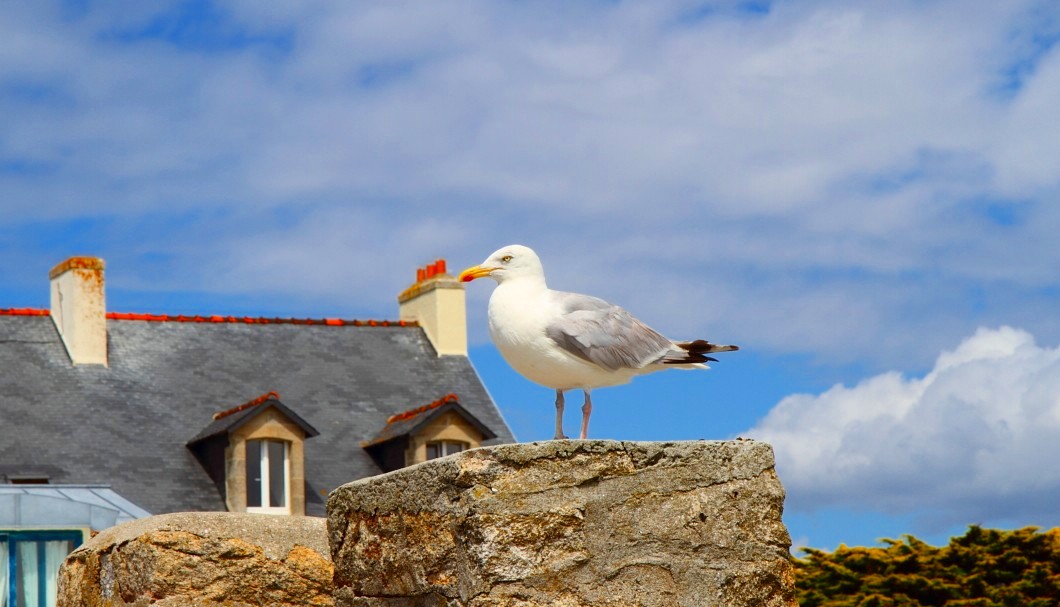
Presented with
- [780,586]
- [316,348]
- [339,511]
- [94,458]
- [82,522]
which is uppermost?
[316,348]

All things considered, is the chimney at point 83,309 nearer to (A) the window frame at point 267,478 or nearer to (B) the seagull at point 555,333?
(A) the window frame at point 267,478

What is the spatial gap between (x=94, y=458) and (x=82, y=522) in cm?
439

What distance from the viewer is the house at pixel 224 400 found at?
2531cm

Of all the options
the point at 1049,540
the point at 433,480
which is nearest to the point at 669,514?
the point at 433,480

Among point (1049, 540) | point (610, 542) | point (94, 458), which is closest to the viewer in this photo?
point (610, 542)

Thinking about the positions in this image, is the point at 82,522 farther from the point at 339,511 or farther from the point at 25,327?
the point at 339,511

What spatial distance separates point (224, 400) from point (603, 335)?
2211 cm

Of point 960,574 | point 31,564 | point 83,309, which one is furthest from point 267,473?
point 960,574

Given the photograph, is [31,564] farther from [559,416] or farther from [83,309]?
[559,416]

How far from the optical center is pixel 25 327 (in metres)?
28.2

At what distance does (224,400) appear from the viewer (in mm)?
27641

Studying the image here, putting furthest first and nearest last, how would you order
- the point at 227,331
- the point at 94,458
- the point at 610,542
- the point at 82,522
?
the point at 227,331 → the point at 94,458 → the point at 82,522 → the point at 610,542

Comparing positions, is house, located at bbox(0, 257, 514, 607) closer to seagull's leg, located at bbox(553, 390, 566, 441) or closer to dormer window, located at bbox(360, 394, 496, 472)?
dormer window, located at bbox(360, 394, 496, 472)

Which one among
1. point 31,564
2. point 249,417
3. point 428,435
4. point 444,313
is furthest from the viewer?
point 444,313
